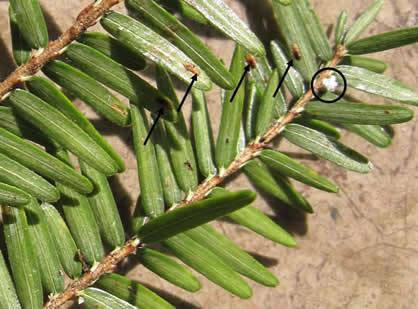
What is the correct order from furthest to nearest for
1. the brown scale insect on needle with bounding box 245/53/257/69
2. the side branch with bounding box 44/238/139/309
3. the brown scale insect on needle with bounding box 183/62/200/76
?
the brown scale insect on needle with bounding box 245/53/257/69
the side branch with bounding box 44/238/139/309
the brown scale insect on needle with bounding box 183/62/200/76

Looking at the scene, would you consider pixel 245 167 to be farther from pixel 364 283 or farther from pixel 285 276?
pixel 364 283

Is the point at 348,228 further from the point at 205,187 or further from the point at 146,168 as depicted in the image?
the point at 146,168

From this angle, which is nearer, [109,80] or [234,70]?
[109,80]

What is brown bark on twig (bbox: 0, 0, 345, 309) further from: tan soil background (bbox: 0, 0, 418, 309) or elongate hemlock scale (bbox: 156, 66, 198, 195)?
tan soil background (bbox: 0, 0, 418, 309)

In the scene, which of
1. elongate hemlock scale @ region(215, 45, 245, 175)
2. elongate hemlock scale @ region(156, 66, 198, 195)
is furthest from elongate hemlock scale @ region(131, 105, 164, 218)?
elongate hemlock scale @ region(215, 45, 245, 175)

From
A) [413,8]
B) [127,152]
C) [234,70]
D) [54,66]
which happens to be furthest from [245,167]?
[413,8]

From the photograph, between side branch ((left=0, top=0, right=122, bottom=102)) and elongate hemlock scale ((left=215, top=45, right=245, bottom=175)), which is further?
elongate hemlock scale ((left=215, top=45, right=245, bottom=175))

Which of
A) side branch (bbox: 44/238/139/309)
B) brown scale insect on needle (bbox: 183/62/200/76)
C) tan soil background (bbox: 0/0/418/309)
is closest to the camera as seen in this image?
brown scale insect on needle (bbox: 183/62/200/76)

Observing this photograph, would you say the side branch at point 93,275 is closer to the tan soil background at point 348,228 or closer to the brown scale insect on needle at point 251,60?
the tan soil background at point 348,228
